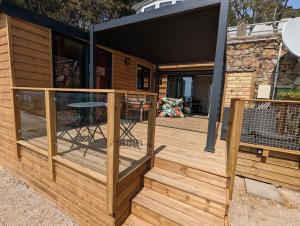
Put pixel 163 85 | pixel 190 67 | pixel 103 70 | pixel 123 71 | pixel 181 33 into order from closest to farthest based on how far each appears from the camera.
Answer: pixel 181 33 < pixel 103 70 < pixel 123 71 < pixel 190 67 < pixel 163 85

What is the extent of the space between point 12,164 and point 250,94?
24.3 ft

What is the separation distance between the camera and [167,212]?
2023mm

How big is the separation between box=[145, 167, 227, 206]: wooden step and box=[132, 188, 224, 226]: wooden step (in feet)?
0.60

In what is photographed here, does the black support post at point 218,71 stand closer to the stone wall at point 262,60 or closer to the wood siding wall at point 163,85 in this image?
the stone wall at point 262,60

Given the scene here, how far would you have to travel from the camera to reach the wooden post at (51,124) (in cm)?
235

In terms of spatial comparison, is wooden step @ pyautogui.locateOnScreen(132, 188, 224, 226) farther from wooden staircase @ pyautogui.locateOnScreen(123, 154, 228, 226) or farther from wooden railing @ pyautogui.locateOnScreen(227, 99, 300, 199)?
wooden railing @ pyautogui.locateOnScreen(227, 99, 300, 199)

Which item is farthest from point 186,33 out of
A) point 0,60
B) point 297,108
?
point 0,60

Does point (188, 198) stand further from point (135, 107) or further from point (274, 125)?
point (274, 125)

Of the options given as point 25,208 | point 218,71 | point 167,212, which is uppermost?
point 218,71

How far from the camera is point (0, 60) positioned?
3.07 meters

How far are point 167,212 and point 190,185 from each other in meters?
0.44

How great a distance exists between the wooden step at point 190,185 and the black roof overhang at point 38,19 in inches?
138

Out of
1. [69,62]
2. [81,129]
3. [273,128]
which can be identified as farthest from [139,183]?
[69,62]

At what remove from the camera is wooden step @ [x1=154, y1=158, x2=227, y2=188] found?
2154mm
